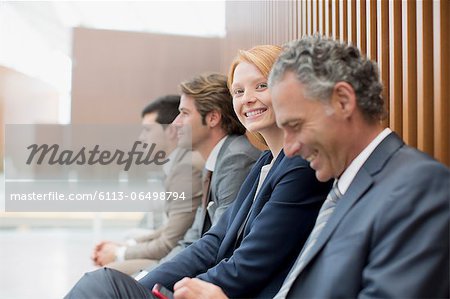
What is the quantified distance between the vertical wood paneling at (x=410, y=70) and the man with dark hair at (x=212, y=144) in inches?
40.8

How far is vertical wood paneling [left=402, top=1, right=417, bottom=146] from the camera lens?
1523 mm

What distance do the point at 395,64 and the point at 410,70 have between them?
77mm

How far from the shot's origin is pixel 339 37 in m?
2.05

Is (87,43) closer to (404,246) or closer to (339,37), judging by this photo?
(339,37)

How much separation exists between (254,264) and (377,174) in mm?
597

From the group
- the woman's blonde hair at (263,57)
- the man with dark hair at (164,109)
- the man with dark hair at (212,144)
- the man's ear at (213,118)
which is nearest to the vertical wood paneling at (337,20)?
the woman's blonde hair at (263,57)

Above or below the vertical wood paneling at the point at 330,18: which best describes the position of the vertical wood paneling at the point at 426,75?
below

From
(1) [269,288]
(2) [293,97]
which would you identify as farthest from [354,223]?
(1) [269,288]

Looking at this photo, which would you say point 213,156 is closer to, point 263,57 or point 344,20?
point 263,57

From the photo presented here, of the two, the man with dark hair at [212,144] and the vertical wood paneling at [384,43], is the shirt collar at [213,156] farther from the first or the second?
the vertical wood paneling at [384,43]

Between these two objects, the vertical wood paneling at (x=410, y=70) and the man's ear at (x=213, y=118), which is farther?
the man's ear at (x=213, y=118)

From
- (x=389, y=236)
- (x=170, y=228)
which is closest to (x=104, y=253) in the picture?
(x=170, y=228)

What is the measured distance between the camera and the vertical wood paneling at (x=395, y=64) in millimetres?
1589

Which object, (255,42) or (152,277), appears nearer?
(152,277)
